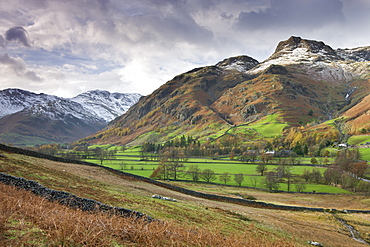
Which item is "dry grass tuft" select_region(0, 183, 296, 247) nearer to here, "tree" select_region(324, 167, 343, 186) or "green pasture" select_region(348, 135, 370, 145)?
"tree" select_region(324, 167, 343, 186)

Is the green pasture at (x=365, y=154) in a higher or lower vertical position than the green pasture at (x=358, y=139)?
lower

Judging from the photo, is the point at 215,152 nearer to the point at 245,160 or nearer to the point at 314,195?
the point at 245,160

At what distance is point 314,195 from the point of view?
7650 cm

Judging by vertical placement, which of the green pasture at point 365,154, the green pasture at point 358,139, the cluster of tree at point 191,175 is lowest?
the cluster of tree at point 191,175

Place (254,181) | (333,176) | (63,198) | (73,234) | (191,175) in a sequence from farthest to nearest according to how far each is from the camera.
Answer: (191,175)
(254,181)
(333,176)
(63,198)
(73,234)

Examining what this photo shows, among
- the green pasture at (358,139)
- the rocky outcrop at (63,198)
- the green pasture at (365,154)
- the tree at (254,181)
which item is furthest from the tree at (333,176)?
the rocky outcrop at (63,198)

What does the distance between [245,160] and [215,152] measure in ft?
146

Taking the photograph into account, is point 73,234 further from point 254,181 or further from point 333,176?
point 333,176

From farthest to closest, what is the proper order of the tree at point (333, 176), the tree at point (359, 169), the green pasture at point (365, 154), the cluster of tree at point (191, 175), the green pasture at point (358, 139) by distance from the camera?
the green pasture at point (358, 139)
the green pasture at point (365, 154)
the tree at point (359, 169)
the tree at point (333, 176)
the cluster of tree at point (191, 175)

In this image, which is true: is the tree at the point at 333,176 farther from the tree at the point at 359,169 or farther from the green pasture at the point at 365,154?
the green pasture at the point at 365,154

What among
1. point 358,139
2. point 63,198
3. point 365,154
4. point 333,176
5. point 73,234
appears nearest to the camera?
point 73,234

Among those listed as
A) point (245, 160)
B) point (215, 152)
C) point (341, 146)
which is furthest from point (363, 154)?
point (215, 152)

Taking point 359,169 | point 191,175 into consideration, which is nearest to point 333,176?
point 359,169

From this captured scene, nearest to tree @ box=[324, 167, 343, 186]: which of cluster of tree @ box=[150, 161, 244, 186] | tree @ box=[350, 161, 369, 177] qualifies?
tree @ box=[350, 161, 369, 177]
